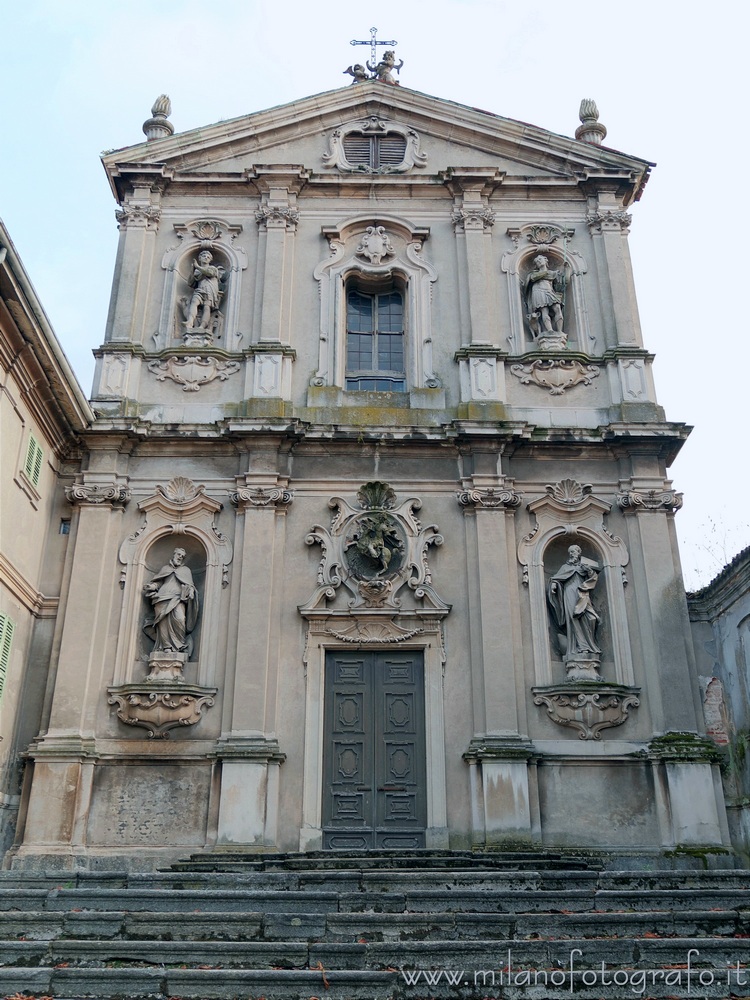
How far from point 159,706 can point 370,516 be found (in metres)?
3.95

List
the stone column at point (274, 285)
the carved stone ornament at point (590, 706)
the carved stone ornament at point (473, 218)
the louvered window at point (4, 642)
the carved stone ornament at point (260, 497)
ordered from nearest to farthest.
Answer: the louvered window at point (4, 642) < the carved stone ornament at point (590, 706) < the carved stone ornament at point (260, 497) < the stone column at point (274, 285) < the carved stone ornament at point (473, 218)

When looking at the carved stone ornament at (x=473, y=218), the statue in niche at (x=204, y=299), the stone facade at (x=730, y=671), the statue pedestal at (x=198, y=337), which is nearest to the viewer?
the stone facade at (x=730, y=671)

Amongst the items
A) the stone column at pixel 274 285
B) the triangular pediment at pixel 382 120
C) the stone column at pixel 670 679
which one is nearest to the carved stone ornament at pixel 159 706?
the stone column at pixel 274 285

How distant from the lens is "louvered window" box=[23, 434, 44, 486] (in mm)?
13156

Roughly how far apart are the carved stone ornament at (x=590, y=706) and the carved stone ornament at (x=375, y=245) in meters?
7.70

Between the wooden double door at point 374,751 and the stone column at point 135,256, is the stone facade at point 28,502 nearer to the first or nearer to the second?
the stone column at point 135,256

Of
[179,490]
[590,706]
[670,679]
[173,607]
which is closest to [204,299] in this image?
[179,490]

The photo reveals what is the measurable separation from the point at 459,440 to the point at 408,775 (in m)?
4.88

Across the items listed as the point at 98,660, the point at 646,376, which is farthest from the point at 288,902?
the point at 646,376

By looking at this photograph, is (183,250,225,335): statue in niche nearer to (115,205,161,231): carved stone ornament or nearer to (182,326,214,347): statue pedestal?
(182,326,214,347): statue pedestal

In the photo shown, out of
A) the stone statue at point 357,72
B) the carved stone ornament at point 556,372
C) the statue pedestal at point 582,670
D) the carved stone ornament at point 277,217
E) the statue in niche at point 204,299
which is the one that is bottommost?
the statue pedestal at point 582,670

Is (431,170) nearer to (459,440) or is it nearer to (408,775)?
(459,440)

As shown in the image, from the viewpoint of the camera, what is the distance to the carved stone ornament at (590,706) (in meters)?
13.1

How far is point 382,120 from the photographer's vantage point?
1755 cm
